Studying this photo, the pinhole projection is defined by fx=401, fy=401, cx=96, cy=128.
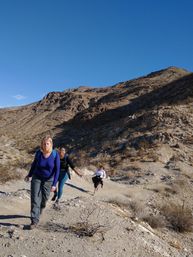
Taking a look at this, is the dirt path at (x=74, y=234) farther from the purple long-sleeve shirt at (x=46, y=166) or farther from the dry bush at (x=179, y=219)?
the dry bush at (x=179, y=219)

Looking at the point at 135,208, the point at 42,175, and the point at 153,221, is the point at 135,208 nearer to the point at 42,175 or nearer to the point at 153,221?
the point at 153,221

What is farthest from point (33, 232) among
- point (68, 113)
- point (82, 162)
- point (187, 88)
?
point (68, 113)

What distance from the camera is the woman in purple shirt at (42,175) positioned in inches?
296

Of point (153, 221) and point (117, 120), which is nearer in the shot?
point (153, 221)

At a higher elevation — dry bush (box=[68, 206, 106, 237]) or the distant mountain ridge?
the distant mountain ridge

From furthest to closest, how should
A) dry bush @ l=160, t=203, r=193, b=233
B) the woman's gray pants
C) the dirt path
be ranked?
1. dry bush @ l=160, t=203, r=193, b=233
2. the woman's gray pants
3. the dirt path

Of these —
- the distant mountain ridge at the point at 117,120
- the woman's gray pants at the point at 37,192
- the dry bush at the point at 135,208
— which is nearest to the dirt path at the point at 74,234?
the woman's gray pants at the point at 37,192

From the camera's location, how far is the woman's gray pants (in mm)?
7586

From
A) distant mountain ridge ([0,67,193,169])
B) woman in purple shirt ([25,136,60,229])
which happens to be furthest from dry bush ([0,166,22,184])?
distant mountain ridge ([0,67,193,169])

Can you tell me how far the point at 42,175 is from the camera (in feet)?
24.8

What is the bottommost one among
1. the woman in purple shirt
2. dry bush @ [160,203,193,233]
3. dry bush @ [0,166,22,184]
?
dry bush @ [160,203,193,233]

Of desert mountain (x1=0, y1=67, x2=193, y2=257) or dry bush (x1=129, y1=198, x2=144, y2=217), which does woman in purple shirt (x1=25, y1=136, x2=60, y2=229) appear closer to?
desert mountain (x1=0, y1=67, x2=193, y2=257)

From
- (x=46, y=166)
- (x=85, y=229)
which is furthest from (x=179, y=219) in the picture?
(x=46, y=166)

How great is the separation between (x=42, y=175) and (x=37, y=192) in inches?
13.5
